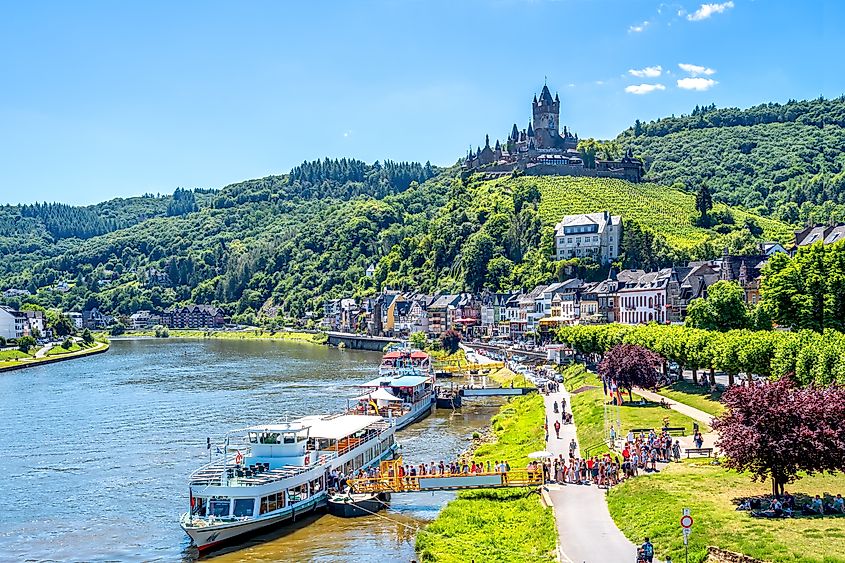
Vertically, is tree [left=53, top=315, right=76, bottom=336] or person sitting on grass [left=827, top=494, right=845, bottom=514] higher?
tree [left=53, top=315, right=76, bottom=336]

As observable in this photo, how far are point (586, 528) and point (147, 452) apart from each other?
115ft

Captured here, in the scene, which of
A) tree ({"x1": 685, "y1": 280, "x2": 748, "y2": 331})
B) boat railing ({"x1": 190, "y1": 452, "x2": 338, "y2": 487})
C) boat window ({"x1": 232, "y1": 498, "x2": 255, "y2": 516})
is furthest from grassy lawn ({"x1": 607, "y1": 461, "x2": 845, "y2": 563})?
tree ({"x1": 685, "y1": 280, "x2": 748, "y2": 331})

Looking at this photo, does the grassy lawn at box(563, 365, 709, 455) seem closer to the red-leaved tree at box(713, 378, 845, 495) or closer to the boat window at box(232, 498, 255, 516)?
the red-leaved tree at box(713, 378, 845, 495)

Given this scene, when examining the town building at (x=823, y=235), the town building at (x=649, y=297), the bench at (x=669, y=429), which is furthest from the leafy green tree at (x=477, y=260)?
the bench at (x=669, y=429)

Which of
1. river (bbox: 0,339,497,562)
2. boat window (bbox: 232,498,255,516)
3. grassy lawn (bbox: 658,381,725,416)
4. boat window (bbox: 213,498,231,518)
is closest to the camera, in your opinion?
river (bbox: 0,339,497,562)

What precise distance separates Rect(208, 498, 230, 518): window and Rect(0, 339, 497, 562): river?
5.83 feet

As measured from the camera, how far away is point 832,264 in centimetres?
6253

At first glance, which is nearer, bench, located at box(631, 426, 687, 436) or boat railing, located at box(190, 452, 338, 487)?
boat railing, located at box(190, 452, 338, 487)

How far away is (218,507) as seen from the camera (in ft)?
128

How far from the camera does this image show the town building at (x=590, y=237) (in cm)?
15438

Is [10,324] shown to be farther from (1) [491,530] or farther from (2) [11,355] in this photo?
(1) [491,530]

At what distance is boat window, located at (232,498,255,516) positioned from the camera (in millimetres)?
39188

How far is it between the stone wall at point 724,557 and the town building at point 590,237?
126 metres

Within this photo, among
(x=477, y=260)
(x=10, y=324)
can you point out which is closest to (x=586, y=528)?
(x=477, y=260)
